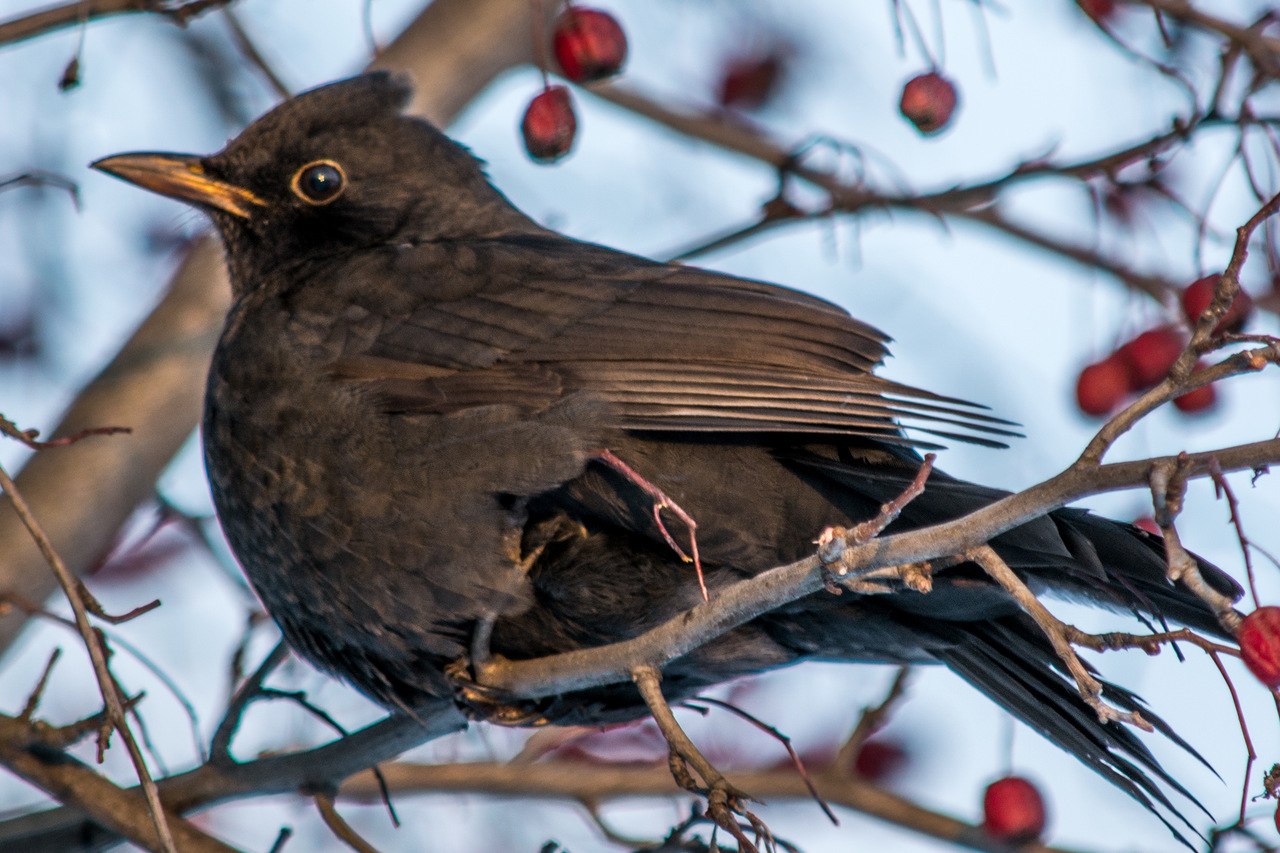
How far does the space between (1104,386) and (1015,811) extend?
4.16 feet

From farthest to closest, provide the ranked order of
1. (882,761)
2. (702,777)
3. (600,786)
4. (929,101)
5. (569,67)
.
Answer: (882,761), (600,786), (569,67), (929,101), (702,777)

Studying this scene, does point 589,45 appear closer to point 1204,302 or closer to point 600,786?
point 1204,302

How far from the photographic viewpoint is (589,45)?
3928mm

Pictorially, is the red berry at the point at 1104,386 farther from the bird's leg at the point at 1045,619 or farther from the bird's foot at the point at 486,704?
the bird's leg at the point at 1045,619

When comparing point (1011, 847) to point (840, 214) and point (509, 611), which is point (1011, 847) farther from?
point (840, 214)

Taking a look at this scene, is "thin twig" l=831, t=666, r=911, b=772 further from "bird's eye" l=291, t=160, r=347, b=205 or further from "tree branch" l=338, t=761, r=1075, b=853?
"bird's eye" l=291, t=160, r=347, b=205

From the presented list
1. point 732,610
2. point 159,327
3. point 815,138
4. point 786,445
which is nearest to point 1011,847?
point 786,445

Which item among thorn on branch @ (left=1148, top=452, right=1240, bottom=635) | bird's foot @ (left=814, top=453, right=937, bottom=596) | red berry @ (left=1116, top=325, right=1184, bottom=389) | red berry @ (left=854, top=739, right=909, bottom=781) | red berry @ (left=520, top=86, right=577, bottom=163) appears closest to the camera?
thorn on branch @ (left=1148, top=452, right=1240, bottom=635)

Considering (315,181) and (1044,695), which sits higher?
(315,181)

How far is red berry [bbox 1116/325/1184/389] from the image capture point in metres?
4.21

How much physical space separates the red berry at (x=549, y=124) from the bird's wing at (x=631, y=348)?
0.95 feet

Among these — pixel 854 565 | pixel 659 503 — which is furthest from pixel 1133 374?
pixel 854 565

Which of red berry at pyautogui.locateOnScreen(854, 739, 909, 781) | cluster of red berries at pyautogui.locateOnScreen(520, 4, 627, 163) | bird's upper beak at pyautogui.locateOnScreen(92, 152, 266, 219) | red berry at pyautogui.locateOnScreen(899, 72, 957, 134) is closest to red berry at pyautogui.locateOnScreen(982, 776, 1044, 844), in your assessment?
red berry at pyautogui.locateOnScreen(854, 739, 909, 781)

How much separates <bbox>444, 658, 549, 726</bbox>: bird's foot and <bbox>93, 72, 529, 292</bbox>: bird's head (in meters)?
1.29
